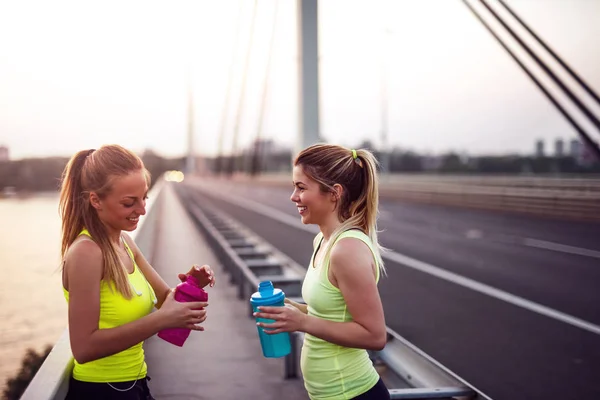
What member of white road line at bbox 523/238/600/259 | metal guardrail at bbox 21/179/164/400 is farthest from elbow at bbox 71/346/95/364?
white road line at bbox 523/238/600/259

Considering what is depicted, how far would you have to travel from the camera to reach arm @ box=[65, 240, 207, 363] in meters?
2.11

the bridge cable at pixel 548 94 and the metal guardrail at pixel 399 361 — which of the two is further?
the bridge cable at pixel 548 94

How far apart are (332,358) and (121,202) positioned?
905 millimetres

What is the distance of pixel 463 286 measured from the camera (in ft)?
31.6

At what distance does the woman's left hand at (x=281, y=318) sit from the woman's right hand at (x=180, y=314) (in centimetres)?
22

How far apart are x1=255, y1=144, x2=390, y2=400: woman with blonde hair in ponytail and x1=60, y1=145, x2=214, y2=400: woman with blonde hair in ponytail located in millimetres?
403

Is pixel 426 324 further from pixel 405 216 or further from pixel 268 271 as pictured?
pixel 405 216

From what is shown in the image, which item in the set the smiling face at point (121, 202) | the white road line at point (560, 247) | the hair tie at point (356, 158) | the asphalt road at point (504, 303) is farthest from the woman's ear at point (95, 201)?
the white road line at point (560, 247)

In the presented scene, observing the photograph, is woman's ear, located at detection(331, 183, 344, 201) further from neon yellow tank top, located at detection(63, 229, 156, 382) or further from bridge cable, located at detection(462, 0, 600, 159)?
bridge cable, located at detection(462, 0, 600, 159)

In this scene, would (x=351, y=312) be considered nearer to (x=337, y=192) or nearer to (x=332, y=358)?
(x=332, y=358)

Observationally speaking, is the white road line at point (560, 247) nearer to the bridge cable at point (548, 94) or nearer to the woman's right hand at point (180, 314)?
the bridge cable at point (548, 94)

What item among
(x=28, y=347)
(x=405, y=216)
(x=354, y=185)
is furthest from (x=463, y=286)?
(x=405, y=216)

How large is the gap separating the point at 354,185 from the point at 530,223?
18.0 m

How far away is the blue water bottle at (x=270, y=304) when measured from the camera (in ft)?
7.15
